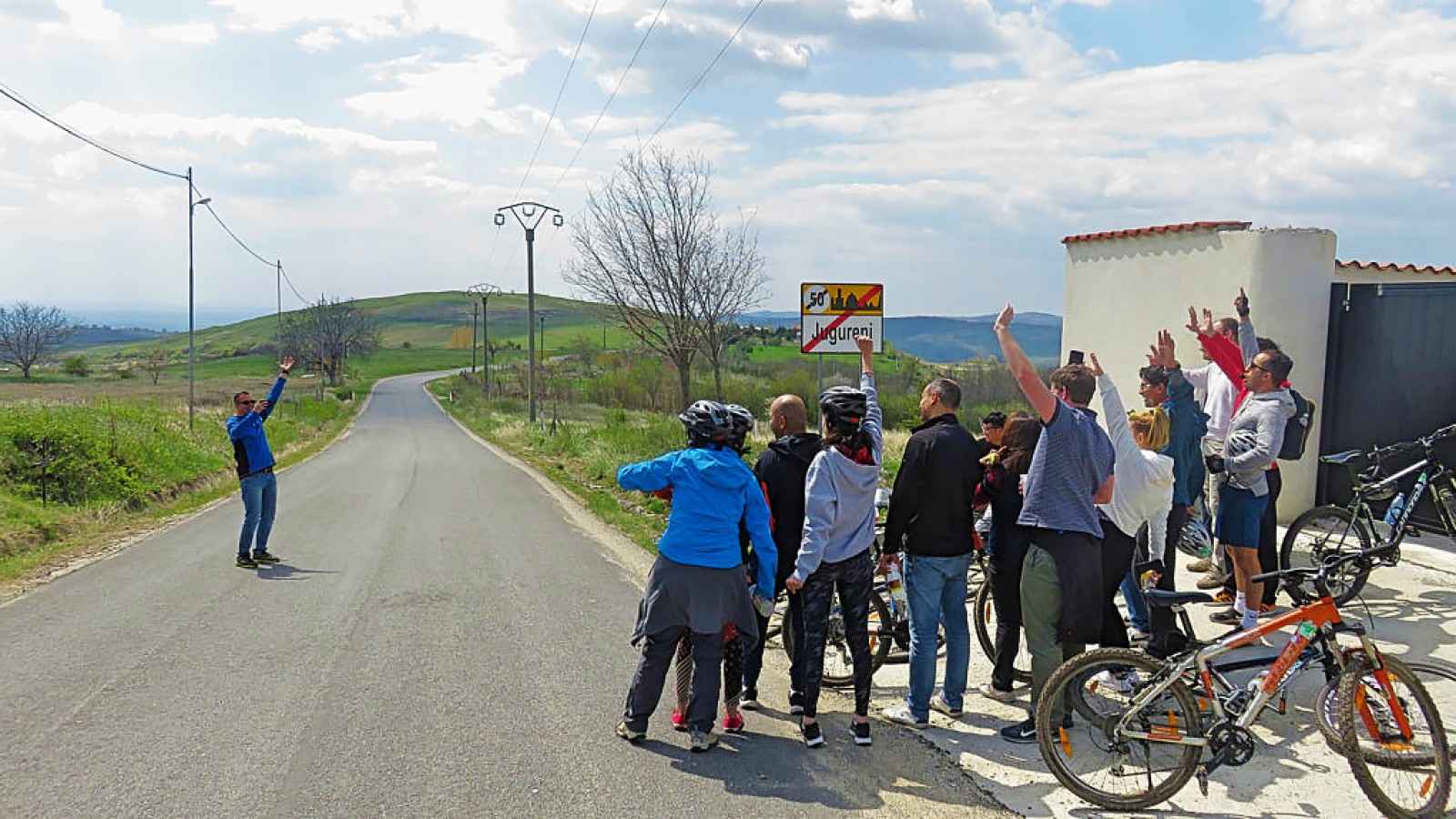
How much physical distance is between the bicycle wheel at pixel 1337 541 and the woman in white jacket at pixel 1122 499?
6.31 ft

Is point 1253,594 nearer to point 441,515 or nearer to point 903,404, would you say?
point 441,515

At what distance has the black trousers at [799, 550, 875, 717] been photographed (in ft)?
18.3

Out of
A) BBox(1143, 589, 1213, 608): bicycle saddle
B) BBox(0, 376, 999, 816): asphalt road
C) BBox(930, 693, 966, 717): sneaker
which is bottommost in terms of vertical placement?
BBox(0, 376, 999, 816): asphalt road

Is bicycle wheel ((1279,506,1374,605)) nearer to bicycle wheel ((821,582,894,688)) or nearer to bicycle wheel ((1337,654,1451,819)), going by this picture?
bicycle wheel ((1337,654,1451,819))

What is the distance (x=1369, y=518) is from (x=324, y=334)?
104m

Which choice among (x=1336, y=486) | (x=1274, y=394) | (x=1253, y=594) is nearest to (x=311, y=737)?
(x=1253, y=594)

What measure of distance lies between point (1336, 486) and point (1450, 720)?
5.83 m

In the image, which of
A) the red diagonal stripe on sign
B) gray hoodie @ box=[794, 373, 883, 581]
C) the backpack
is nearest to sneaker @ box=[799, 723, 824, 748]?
gray hoodie @ box=[794, 373, 883, 581]

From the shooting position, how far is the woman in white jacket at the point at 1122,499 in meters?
5.57

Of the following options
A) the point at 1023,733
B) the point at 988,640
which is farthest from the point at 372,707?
the point at 988,640

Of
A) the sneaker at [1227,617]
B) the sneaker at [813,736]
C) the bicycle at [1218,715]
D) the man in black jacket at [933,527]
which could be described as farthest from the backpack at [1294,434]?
the sneaker at [813,736]

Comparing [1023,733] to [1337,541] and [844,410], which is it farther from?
[1337,541]

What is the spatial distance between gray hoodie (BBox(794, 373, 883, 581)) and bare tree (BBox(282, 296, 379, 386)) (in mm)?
94187

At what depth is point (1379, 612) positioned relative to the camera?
754 centimetres
